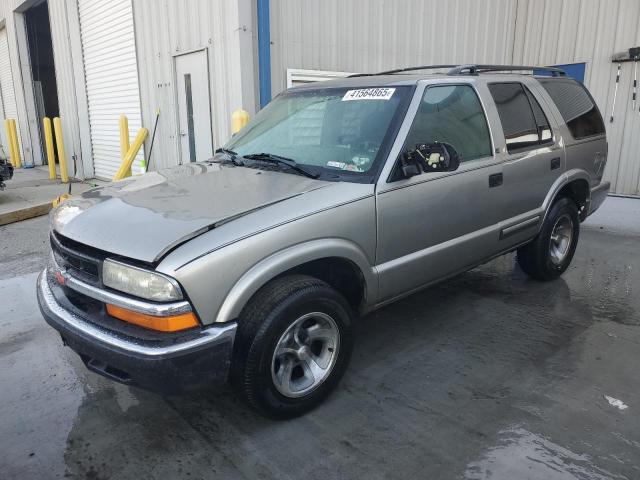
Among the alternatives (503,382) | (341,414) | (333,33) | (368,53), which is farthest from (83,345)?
(368,53)

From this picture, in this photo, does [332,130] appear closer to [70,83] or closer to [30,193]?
[30,193]

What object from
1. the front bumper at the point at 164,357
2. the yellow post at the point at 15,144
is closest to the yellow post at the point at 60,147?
the yellow post at the point at 15,144

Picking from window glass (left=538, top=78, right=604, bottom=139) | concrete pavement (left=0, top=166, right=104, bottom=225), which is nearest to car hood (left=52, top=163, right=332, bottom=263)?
window glass (left=538, top=78, right=604, bottom=139)

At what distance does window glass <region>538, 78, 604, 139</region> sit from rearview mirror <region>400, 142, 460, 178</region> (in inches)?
82.3

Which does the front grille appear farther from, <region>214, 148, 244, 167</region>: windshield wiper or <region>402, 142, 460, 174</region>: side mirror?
<region>402, 142, 460, 174</region>: side mirror

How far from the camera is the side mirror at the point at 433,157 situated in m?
3.17

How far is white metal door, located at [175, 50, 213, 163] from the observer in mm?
8180

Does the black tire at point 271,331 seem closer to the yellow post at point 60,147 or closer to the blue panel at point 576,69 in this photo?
the blue panel at point 576,69

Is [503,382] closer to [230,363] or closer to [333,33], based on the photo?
[230,363]

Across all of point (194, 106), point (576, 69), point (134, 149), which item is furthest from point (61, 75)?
point (576, 69)

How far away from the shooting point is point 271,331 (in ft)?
8.45

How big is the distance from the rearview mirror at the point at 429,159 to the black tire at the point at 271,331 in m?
0.93

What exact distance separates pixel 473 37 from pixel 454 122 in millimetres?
7324

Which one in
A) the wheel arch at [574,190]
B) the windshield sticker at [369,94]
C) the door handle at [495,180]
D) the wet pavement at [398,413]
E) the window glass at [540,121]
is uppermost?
the windshield sticker at [369,94]
